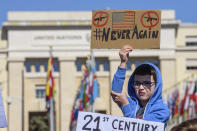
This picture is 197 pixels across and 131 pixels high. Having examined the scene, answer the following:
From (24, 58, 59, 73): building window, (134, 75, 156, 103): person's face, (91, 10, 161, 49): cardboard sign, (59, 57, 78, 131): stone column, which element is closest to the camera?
(134, 75, 156, 103): person's face

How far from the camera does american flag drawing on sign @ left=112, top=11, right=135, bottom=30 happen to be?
20.8 ft

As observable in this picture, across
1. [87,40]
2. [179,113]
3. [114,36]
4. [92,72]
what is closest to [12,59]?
[87,40]

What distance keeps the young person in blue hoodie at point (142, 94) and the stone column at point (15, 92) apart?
62.6 meters

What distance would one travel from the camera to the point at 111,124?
5223 mm

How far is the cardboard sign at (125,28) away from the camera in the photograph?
20.6 ft

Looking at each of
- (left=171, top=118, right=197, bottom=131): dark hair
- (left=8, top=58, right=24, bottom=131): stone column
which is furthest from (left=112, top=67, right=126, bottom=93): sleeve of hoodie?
(left=8, top=58, right=24, bottom=131): stone column

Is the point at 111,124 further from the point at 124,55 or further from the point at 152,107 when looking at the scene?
the point at 124,55

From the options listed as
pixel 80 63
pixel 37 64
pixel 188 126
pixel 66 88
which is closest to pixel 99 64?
pixel 80 63

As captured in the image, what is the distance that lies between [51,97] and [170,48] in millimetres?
25559

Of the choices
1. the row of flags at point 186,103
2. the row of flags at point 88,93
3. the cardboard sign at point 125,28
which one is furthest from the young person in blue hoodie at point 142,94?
the row of flags at point 186,103

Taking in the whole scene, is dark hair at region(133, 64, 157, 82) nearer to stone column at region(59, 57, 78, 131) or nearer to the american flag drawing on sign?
the american flag drawing on sign

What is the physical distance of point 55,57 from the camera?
72812mm

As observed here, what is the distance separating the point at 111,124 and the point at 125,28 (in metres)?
1.31

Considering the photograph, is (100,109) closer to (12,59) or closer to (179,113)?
(12,59)
